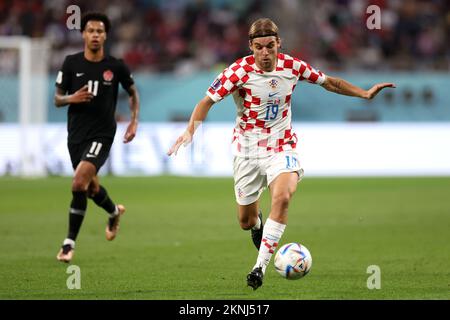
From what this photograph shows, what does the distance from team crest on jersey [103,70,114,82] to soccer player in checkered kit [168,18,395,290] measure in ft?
7.25

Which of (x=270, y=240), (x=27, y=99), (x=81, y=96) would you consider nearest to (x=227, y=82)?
(x=270, y=240)

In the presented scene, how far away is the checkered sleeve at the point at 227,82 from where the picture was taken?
8.18 metres

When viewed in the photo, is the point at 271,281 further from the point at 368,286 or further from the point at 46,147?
the point at 46,147

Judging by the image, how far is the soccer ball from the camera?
7816 mm

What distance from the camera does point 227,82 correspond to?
8180 mm

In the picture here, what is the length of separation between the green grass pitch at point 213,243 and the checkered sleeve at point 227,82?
1.66 m

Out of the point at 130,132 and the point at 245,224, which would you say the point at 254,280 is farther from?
the point at 130,132

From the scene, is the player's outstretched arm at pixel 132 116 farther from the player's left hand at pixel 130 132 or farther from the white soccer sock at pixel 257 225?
the white soccer sock at pixel 257 225

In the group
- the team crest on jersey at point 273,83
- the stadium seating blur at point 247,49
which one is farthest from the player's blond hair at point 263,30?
the stadium seating blur at point 247,49

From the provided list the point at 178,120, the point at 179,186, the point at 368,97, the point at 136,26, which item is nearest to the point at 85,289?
the point at 368,97

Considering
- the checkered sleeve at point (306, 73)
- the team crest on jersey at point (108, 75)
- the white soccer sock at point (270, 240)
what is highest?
the team crest on jersey at point (108, 75)

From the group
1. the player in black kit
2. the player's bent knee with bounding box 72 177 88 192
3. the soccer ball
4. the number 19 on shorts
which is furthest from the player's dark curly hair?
the soccer ball

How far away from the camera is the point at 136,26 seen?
26594 millimetres

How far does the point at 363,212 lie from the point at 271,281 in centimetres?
676
